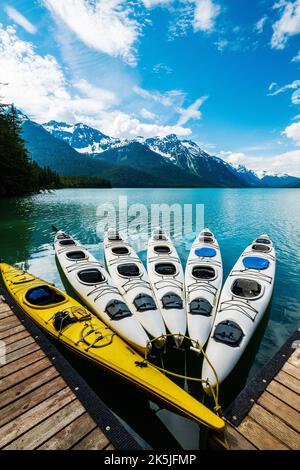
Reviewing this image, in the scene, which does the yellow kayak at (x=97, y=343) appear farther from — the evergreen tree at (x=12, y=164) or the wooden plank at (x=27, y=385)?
the evergreen tree at (x=12, y=164)

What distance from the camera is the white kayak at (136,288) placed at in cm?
819

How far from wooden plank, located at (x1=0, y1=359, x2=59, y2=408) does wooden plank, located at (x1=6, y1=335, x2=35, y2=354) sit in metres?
1.22

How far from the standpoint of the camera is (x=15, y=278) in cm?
1104

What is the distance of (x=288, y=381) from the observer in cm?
542

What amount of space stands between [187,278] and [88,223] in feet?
74.4

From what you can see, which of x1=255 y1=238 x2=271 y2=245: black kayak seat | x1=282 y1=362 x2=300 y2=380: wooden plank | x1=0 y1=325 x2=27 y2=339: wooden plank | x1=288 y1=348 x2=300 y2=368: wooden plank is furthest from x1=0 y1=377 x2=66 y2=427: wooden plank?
x1=255 y1=238 x2=271 y2=245: black kayak seat

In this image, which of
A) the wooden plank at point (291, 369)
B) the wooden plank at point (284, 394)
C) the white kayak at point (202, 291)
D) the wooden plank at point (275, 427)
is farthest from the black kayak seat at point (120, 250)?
the wooden plank at point (275, 427)

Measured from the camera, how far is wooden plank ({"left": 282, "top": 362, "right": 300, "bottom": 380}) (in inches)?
220

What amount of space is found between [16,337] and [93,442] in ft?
13.1

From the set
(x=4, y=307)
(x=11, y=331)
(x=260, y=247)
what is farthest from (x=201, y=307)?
(x=260, y=247)

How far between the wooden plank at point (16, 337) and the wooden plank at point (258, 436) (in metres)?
6.06

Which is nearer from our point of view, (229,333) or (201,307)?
(229,333)

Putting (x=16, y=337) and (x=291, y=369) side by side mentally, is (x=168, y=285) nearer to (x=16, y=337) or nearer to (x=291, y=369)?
(x=291, y=369)
